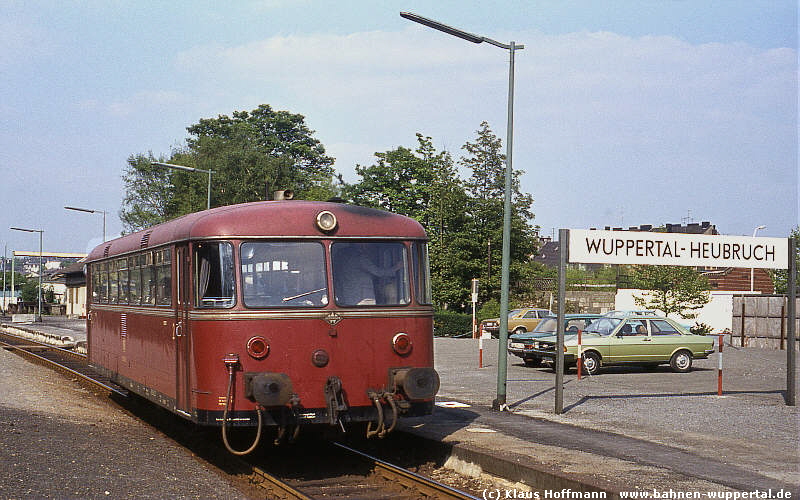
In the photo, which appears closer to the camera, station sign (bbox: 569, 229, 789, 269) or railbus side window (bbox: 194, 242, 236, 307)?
railbus side window (bbox: 194, 242, 236, 307)

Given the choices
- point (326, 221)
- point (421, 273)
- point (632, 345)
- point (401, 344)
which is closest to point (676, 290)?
point (632, 345)

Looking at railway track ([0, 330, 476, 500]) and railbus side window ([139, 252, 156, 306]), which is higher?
railbus side window ([139, 252, 156, 306])

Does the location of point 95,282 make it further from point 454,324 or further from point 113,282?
point 454,324

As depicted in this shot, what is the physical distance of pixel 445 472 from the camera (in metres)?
11.1

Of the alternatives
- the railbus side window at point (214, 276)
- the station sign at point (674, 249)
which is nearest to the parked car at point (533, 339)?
the station sign at point (674, 249)

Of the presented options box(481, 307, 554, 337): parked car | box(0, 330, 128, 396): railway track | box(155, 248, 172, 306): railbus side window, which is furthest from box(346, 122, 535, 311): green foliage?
box(155, 248, 172, 306): railbus side window

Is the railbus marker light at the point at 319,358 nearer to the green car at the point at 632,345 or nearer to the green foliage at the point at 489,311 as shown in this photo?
the green car at the point at 632,345

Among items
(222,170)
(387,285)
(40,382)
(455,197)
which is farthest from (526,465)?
(222,170)

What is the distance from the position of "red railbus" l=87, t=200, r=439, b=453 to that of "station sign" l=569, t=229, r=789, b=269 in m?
5.04

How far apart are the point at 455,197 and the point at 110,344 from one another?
38.3 metres

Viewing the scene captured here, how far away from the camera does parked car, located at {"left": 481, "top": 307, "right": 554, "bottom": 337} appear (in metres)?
43.5

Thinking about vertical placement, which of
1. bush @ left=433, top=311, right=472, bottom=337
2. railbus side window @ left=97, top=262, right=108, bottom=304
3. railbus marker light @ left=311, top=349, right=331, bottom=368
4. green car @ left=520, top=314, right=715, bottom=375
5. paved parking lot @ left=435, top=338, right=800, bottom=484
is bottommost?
bush @ left=433, top=311, right=472, bottom=337

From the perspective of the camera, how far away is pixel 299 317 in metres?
10.2

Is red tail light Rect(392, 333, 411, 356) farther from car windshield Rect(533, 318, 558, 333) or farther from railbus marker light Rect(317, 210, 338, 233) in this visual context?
car windshield Rect(533, 318, 558, 333)
